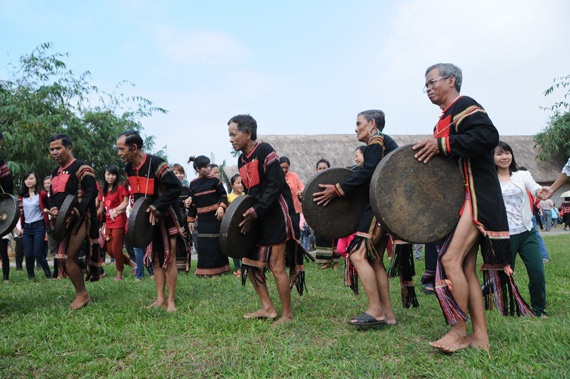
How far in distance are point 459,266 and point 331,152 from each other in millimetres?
22830

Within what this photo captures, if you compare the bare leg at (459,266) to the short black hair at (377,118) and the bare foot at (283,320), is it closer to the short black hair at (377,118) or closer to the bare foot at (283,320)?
the short black hair at (377,118)

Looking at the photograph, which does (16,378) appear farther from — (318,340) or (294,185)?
(294,185)

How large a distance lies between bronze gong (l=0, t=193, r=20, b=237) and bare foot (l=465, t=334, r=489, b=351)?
461cm

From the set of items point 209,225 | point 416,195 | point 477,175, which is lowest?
point 209,225

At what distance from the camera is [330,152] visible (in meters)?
25.7

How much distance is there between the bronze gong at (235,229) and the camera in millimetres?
4113

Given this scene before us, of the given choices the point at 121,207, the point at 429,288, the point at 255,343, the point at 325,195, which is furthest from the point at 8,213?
the point at 429,288

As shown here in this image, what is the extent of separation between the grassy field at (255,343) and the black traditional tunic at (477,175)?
18.7 inches

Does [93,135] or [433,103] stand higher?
[93,135]

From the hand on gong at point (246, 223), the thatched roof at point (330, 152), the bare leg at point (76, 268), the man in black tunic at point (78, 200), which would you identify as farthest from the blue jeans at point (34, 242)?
the thatched roof at point (330, 152)

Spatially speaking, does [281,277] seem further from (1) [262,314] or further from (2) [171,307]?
(2) [171,307]

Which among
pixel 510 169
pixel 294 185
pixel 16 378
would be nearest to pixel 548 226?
pixel 294 185

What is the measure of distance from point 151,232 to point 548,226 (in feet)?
69.7

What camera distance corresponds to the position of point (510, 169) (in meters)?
4.93
